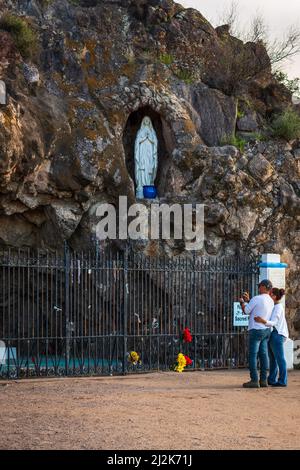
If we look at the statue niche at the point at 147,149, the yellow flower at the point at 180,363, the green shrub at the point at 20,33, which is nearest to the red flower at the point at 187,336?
the yellow flower at the point at 180,363

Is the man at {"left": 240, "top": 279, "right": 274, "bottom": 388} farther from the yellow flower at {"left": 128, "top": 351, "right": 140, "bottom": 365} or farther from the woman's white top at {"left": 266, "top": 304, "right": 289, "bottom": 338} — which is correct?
the yellow flower at {"left": 128, "top": 351, "right": 140, "bottom": 365}

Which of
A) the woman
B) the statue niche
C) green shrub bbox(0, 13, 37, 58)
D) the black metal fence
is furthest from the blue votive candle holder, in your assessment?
the woman

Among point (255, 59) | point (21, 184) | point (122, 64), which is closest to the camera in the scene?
point (21, 184)

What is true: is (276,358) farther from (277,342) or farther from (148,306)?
(148,306)

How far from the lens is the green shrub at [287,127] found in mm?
20609

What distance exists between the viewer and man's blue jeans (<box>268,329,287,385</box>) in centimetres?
1311

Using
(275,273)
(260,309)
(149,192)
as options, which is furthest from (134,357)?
(149,192)

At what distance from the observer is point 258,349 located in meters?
12.8

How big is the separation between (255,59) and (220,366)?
9.32 m

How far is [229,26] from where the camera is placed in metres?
23.6

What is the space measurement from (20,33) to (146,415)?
10553 mm

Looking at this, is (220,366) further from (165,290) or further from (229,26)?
(229,26)

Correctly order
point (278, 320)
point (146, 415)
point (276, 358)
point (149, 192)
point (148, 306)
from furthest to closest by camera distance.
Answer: point (149, 192) < point (148, 306) < point (276, 358) < point (278, 320) < point (146, 415)
